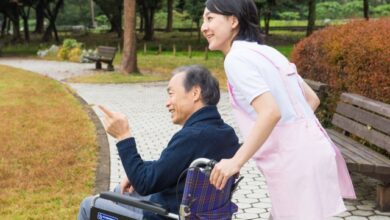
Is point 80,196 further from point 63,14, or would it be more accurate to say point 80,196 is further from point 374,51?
point 63,14

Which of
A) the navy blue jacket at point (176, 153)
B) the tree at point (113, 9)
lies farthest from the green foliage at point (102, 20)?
the navy blue jacket at point (176, 153)

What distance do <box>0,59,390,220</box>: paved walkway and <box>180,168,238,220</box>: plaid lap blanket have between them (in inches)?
93.7

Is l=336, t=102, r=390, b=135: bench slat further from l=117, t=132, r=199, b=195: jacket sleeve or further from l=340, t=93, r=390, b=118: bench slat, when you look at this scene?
l=117, t=132, r=199, b=195: jacket sleeve

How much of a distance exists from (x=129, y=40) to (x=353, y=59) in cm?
1282

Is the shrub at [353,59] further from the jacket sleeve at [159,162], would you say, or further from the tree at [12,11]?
the tree at [12,11]

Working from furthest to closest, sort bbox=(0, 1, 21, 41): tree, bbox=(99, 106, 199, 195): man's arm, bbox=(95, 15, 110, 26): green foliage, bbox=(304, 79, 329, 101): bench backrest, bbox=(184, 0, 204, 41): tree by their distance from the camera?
bbox=(95, 15, 110, 26): green foliage, bbox=(0, 1, 21, 41): tree, bbox=(184, 0, 204, 41): tree, bbox=(304, 79, 329, 101): bench backrest, bbox=(99, 106, 199, 195): man's arm

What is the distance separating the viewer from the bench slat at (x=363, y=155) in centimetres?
471

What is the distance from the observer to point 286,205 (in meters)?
2.58

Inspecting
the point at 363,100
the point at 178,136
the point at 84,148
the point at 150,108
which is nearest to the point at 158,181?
the point at 178,136

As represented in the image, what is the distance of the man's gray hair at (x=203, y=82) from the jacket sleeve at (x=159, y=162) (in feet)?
0.67

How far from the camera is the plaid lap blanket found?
2.52 meters

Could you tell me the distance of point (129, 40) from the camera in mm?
18656

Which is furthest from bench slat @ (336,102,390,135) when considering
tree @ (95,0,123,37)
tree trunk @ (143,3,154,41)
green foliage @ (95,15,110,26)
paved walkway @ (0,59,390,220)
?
green foliage @ (95,15,110,26)

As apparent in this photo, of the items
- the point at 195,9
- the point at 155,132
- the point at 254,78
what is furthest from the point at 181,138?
the point at 195,9
